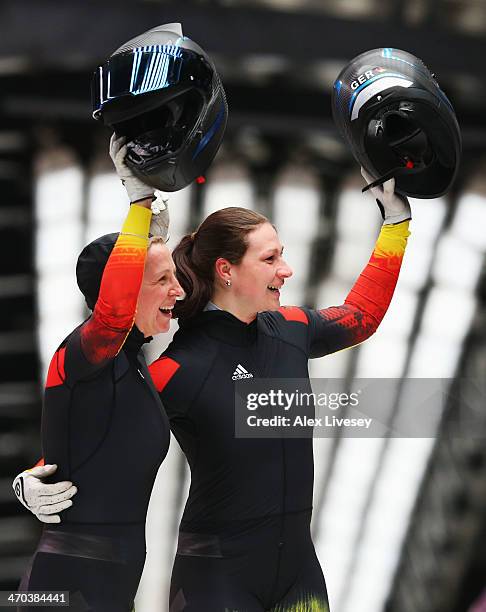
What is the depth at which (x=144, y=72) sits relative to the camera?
11.6 feet

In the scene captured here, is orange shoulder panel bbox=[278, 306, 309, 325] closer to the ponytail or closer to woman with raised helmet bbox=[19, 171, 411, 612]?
woman with raised helmet bbox=[19, 171, 411, 612]

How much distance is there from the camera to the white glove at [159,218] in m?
3.69

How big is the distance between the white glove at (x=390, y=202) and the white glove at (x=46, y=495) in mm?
1518

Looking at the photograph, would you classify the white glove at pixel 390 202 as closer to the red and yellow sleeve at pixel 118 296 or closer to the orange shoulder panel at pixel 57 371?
the red and yellow sleeve at pixel 118 296

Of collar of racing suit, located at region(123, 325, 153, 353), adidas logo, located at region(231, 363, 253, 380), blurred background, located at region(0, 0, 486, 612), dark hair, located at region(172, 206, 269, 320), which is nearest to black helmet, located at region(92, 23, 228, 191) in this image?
dark hair, located at region(172, 206, 269, 320)

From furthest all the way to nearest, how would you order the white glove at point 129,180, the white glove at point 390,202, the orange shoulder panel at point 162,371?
1. the white glove at point 390,202
2. the orange shoulder panel at point 162,371
3. the white glove at point 129,180

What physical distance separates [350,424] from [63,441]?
135 cm

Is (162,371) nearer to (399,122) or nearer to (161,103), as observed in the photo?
(161,103)

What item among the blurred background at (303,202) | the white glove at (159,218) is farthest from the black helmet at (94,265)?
the blurred background at (303,202)

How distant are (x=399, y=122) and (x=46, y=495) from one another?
67.8 inches

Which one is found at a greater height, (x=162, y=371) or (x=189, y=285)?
(x=189, y=285)

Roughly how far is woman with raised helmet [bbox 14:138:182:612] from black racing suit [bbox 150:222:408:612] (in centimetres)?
29

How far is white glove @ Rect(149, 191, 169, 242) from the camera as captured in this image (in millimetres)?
3693

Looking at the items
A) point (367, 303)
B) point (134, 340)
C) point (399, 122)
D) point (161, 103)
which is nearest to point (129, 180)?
point (161, 103)
